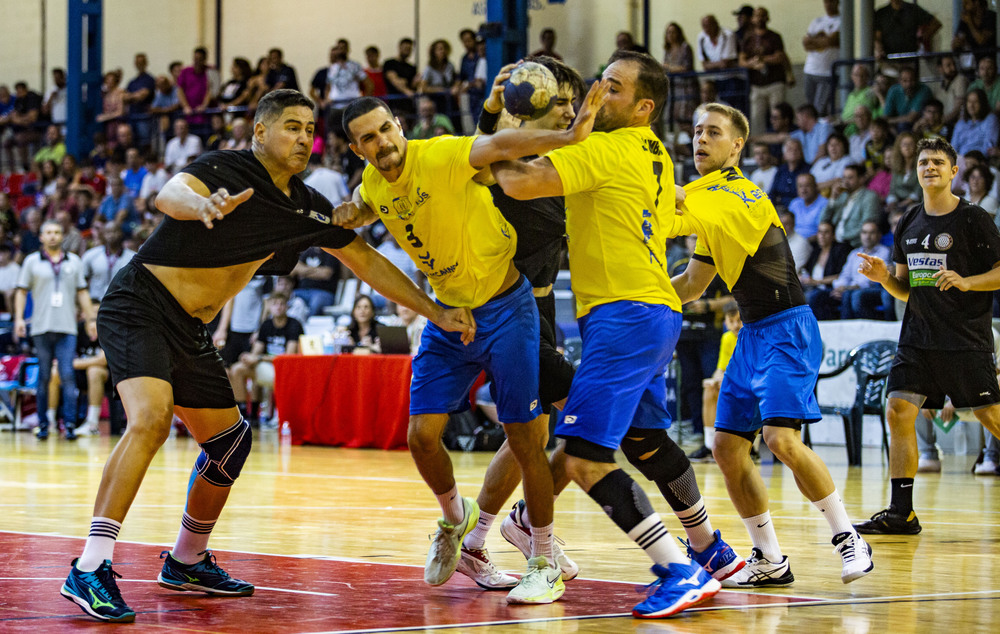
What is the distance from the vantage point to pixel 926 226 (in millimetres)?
6809

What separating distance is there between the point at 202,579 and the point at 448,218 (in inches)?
64.4

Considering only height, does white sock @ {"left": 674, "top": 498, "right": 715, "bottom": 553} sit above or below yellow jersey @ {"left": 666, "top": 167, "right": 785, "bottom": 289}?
below

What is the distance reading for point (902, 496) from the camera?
6.46m

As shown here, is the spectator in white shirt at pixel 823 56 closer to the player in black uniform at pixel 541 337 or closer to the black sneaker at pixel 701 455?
the black sneaker at pixel 701 455

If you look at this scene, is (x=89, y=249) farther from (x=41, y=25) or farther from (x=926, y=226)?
(x=926, y=226)

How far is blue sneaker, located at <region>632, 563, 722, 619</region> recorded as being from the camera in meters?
3.98

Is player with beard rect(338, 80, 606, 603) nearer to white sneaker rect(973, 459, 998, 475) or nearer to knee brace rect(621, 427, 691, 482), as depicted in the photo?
knee brace rect(621, 427, 691, 482)

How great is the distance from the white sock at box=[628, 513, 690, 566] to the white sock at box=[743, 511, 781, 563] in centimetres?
85

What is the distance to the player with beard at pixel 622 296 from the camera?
409 centimetres

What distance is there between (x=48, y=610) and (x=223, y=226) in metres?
1.47

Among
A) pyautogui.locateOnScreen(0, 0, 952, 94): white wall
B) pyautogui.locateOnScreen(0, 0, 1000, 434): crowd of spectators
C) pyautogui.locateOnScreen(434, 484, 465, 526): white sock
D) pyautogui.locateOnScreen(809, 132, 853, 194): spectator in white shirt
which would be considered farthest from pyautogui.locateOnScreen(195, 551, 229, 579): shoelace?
pyautogui.locateOnScreen(0, 0, 952, 94): white wall

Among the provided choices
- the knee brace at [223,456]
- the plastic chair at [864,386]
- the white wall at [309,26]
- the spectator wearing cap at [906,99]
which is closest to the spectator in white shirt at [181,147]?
the white wall at [309,26]

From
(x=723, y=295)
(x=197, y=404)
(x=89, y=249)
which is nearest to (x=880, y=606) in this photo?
(x=197, y=404)

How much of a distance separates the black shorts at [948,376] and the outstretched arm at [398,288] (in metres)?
3.15
